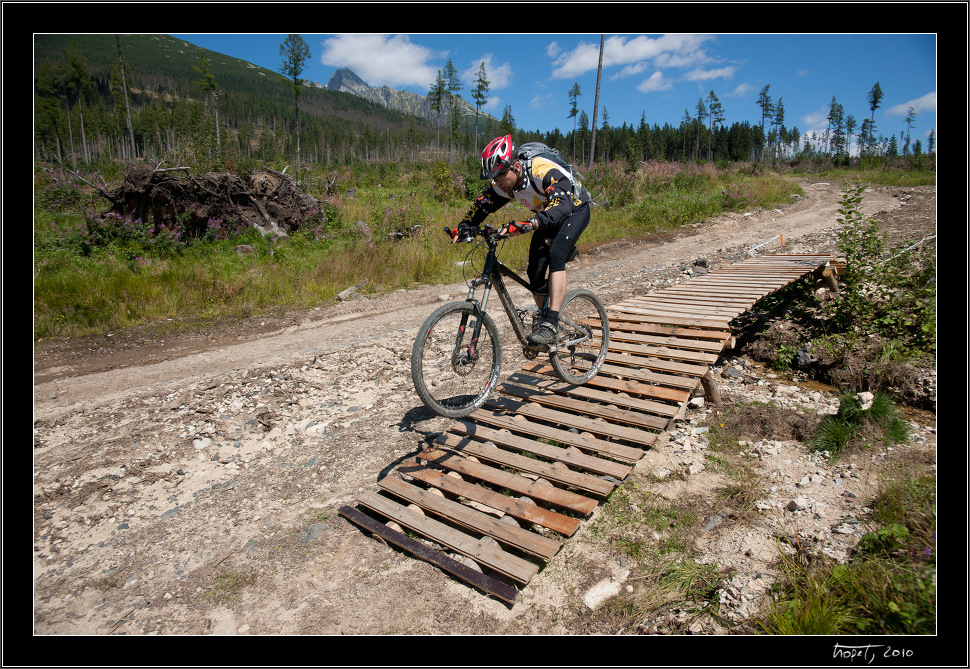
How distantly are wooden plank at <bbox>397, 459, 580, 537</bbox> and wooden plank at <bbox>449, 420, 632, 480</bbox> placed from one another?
0.56 meters

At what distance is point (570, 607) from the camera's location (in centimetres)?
290

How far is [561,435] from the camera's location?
175 inches

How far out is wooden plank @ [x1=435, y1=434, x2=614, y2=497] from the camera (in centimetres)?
371

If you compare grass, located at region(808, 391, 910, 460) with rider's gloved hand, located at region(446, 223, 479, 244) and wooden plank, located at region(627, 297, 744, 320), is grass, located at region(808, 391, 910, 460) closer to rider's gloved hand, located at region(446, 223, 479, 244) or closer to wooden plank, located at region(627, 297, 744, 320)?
wooden plank, located at region(627, 297, 744, 320)

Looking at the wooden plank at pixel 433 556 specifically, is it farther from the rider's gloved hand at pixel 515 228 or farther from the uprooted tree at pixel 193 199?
the uprooted tree at pixel 193 199

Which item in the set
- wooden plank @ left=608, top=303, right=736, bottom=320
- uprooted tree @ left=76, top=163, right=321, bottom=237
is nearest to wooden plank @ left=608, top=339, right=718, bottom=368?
wooden plank @ left=608, top=303, right=736, bottom=320

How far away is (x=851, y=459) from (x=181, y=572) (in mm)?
5174

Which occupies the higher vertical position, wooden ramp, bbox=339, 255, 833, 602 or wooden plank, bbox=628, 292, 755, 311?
wooden plank, bbox=628, 292, 755, 311

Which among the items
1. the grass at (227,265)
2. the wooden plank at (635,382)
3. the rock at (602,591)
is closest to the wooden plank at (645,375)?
the wooden plank at (635,382)

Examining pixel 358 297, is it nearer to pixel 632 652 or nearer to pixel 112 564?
pixel 112 564

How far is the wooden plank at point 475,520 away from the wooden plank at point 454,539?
0.07 m

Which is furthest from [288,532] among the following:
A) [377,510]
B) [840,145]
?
[840,145]

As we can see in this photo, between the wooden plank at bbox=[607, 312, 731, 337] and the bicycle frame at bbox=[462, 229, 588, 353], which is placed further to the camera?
the wooden plank at bbox=[607, 312, 731, 337]

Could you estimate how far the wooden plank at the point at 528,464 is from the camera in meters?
3.71
